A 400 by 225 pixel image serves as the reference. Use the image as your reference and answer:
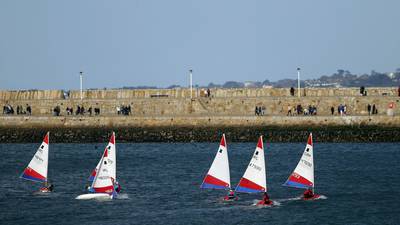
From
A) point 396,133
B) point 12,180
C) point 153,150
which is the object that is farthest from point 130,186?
point 396,133

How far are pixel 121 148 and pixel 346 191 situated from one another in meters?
36.4

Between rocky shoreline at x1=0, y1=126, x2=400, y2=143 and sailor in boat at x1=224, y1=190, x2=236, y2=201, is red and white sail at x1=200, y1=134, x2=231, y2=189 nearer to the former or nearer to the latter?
sailor in boat at x1=224, y1=190, x2=236, y2=201

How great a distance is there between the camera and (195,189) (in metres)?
74.2

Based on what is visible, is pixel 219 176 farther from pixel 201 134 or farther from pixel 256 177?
pixel 201 134

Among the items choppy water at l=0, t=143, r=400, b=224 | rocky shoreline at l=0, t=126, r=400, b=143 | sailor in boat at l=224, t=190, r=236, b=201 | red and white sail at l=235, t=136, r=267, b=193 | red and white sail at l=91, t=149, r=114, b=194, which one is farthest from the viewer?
rocky shoreline at l=0, t=126, r=400, b=143

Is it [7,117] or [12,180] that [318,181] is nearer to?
[12,180]

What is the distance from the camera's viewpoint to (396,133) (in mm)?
103750

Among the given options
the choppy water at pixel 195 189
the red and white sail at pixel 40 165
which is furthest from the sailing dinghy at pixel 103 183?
the red and white sail at pixel 40 165

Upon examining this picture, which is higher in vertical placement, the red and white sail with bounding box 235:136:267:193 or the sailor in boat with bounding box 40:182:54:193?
the red and white sail with bounding box 235:136:267:193

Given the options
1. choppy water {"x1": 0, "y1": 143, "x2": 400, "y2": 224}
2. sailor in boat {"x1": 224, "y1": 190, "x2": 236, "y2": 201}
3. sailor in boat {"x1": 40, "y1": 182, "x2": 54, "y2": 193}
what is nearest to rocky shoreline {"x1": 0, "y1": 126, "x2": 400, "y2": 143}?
choppy water {"x1": 0, "y1": 143, "x2": 400, "y2": 224}

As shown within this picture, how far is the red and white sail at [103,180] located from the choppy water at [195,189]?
2.98 feet

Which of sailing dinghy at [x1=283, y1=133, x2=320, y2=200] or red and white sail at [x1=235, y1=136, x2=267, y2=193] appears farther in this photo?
sailing dinghy at [x1=283, y1=133, x2=320, y2=200]

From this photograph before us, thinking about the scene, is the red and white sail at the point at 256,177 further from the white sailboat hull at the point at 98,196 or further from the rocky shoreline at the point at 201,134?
the rocky shoreline at the point at 201,134

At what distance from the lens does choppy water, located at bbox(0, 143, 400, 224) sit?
209 feet
